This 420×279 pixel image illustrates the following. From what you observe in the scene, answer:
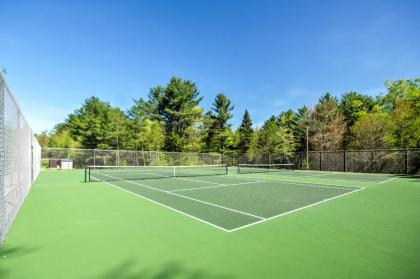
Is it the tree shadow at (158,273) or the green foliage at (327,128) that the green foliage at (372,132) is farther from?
the tree shadow at (158,273)

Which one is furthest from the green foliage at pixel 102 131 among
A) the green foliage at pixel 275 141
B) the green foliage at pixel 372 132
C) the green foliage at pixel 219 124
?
the green foliage at pixel 372 132

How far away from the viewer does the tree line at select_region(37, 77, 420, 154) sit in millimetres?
29025

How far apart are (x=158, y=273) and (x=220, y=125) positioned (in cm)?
3722

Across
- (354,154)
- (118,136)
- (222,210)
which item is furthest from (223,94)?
(222,210)

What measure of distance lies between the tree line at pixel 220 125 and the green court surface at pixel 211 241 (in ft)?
83.5

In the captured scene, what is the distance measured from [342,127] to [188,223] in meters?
32.2

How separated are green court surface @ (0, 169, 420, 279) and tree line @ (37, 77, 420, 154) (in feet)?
83.5

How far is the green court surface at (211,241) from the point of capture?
273 centimetres

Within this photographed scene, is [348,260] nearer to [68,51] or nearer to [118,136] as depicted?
[68,51]

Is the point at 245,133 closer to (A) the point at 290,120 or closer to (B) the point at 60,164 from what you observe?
(A) the point at 290,120

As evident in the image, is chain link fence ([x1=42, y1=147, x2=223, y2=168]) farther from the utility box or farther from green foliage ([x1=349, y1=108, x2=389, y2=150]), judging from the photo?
green foliage ([x1=349, y1=108, x2=389, y2=150])

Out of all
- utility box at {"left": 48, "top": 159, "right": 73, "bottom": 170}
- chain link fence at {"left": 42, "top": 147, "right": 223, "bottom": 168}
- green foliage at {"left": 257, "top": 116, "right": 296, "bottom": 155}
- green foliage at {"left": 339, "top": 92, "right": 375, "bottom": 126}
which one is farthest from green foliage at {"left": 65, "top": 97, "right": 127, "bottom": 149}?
green foliage at {"left": 339, "top": 92, "right": 375, "bottom": 126}

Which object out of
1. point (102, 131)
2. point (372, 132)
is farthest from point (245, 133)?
point (102, 131)

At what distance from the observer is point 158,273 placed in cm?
265
